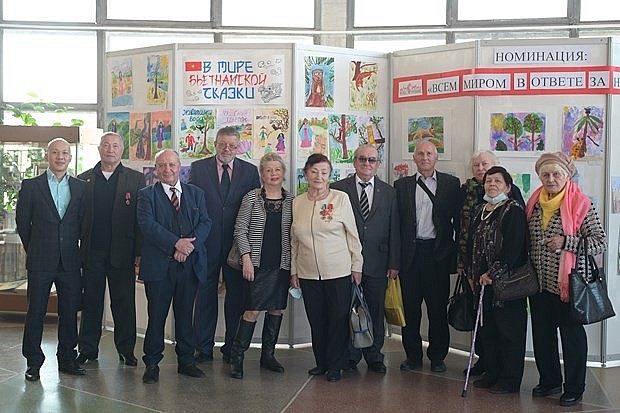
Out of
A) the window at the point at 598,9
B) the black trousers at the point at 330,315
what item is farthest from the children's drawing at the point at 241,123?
the window at the point at 598,9

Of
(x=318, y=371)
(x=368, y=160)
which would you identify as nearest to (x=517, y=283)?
(x=368, y=160)

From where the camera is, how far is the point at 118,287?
612cm

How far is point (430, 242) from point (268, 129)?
1.67 metres

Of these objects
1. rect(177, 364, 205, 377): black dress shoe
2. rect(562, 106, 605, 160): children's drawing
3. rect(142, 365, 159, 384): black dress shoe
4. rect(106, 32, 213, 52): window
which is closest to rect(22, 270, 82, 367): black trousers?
rect(142, 365, 159, 384): black dress shoe

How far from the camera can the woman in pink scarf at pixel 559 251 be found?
506 cm

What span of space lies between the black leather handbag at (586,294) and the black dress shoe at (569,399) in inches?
20.1

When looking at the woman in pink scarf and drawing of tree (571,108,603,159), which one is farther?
drawing of tree (571,108,603,159)

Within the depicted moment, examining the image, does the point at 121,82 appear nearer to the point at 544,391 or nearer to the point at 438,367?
the point at 438,367

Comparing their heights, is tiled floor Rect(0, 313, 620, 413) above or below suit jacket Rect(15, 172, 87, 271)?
below

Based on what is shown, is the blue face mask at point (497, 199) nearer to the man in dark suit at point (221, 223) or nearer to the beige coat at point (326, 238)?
the beige coat at point (326, 238)

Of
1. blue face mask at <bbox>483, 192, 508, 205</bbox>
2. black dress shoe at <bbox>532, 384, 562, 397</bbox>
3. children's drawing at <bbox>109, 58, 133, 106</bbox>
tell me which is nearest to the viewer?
blue face mask at <bbox>483, 192, 508, 205</bbox>

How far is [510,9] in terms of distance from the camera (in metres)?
9.34

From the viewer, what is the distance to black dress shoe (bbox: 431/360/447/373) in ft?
19.7

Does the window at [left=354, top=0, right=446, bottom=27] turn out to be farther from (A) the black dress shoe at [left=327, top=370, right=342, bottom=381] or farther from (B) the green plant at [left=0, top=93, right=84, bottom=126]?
(A) the black dress shoe at [left=327, top=370, right=342, bottom=381]
